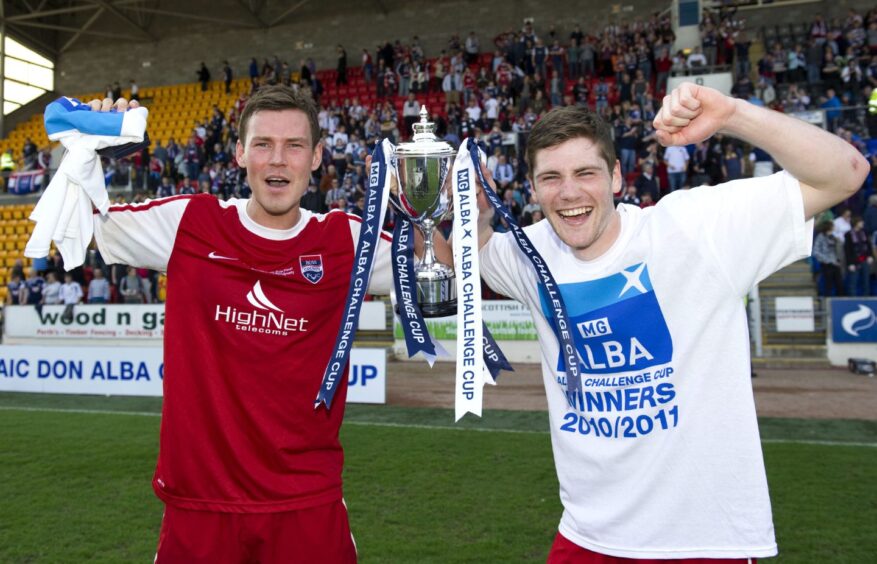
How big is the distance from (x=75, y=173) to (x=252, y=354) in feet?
2.74

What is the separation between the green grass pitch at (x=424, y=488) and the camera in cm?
493

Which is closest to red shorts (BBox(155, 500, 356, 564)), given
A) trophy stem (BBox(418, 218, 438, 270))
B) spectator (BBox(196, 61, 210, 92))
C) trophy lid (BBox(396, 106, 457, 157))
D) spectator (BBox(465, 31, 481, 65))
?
trophy stem (BBox(418, 218, 438, 270))

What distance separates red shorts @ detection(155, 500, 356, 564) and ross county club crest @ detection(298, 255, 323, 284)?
2.65 feet

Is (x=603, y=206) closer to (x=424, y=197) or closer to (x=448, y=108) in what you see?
(x=424, y=197)

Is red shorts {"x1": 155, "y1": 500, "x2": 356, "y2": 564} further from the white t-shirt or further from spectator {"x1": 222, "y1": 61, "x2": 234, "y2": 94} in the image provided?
spectator {"x1": 222, "y1": 61, "x2": 234, "y2": 94}

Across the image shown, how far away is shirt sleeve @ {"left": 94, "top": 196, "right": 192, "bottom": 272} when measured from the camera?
268 centimetres

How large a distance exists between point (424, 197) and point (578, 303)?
652 millimetres

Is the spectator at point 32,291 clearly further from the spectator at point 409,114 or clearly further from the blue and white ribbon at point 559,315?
→ the blue and white ribbon at point 559,315

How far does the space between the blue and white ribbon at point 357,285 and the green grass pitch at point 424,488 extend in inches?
104

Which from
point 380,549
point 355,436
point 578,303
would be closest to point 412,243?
point 578,303

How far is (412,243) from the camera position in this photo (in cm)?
275

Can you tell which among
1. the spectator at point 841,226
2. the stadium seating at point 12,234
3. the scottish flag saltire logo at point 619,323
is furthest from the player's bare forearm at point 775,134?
the stadium seating at point 12,234

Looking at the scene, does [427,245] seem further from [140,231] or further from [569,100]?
[569,100]

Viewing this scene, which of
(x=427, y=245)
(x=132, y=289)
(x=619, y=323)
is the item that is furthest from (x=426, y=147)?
(x=132, y=289)
